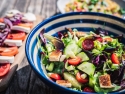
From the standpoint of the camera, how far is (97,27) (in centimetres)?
194

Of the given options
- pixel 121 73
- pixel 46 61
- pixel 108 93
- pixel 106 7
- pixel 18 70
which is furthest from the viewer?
pixel 106 7

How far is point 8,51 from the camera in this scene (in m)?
1.91

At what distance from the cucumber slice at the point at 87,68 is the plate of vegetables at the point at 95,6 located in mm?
1029

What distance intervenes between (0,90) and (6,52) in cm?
33

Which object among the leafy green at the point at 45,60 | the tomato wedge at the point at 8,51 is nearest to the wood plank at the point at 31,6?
the tomato wedge at the point at 8,51

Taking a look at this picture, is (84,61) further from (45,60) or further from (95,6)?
(95,6)

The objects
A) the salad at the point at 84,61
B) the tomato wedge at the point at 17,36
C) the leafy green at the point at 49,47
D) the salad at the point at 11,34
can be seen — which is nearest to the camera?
the salad at the point at 84,61

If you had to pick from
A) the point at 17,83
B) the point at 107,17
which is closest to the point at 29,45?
the point at 17,83


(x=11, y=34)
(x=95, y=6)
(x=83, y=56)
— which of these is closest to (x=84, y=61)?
(x=83, y=56)

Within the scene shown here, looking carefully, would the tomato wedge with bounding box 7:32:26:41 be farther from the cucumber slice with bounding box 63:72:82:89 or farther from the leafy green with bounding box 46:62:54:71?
the cucumber slice with bounding box 63:72:82:89

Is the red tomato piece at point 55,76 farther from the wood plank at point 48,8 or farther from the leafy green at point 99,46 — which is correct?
the wood plank at point 48,8

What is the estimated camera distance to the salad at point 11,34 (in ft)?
5.95

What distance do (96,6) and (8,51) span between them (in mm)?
1160

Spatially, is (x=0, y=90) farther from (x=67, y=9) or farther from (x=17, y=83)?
(x=67, y=9)
